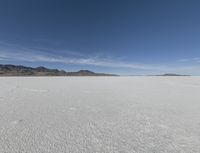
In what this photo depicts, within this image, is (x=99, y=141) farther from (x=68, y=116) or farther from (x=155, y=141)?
(x=68, y=116)

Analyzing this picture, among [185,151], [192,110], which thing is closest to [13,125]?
[185,151]

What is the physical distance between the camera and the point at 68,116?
2602 millimetres

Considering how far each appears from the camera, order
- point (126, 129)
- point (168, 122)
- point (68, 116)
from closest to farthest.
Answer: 1. point (126, 129)
2. point (168, 122)
3. point (68, 116)

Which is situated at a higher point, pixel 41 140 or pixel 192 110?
pixel 192 110

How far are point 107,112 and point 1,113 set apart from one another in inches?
85.0

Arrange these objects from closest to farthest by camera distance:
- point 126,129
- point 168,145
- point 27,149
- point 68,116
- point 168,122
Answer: point 27,149, point 168,145, point 126,129, point 168,122, point 68,116

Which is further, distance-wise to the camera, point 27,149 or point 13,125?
point 13,125

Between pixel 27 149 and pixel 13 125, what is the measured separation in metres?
0.85

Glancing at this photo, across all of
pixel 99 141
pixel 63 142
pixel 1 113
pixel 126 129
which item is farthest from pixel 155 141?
pixel 1 113

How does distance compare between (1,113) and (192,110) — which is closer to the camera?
(1,113)

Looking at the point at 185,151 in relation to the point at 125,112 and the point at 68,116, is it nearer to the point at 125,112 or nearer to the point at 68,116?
the point at 125,112

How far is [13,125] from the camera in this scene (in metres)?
2.10

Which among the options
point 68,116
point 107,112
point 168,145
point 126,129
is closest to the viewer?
point 168,145

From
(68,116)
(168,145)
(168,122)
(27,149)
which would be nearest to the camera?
(27,149)
